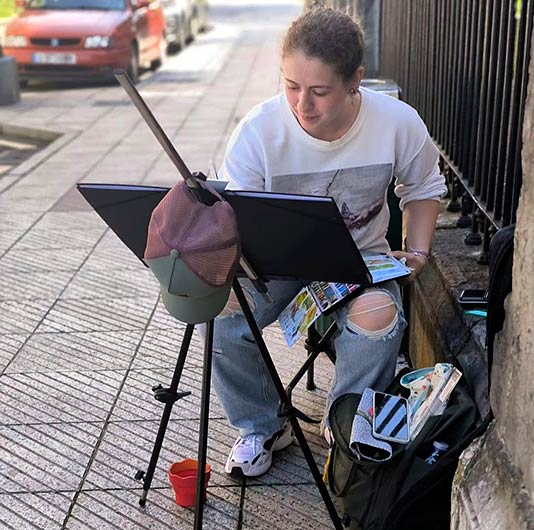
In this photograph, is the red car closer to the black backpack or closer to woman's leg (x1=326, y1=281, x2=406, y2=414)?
woman's leg (x1=326, y1=281, x2=406, y2=414)

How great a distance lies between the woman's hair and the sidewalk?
1.48 meters

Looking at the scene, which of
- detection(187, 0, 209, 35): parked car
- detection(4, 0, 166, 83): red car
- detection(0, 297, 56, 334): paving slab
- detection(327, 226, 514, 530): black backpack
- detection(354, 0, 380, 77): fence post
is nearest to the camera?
detection(327, 226, 514, 530): black backpack

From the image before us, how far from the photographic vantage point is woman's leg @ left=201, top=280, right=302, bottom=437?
10.3ft

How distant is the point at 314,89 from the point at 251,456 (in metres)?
1.34

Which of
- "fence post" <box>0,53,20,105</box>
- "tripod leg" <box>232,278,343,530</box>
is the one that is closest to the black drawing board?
→ "tripod leg" <box>232,278,343,530</box>

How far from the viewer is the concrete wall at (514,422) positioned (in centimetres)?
203

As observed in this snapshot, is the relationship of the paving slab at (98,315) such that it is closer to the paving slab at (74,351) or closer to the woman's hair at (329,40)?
the paving slab at (74,351)

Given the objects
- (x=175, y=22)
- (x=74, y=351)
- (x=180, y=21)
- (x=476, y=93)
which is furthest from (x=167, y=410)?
(x=180, y=21)

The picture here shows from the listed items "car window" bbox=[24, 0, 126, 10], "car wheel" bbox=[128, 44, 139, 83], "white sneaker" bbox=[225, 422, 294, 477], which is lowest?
"car wheel" bbox=[128, 44, 139, 83]

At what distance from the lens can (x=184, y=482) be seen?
10.1 feet

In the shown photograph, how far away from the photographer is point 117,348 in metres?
4.45

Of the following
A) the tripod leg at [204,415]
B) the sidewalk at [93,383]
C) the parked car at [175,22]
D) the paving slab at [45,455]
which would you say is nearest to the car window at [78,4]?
the parked car at [175,22]

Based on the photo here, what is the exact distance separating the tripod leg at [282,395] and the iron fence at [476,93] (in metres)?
1.14

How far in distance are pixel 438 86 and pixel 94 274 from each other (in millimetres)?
2312
